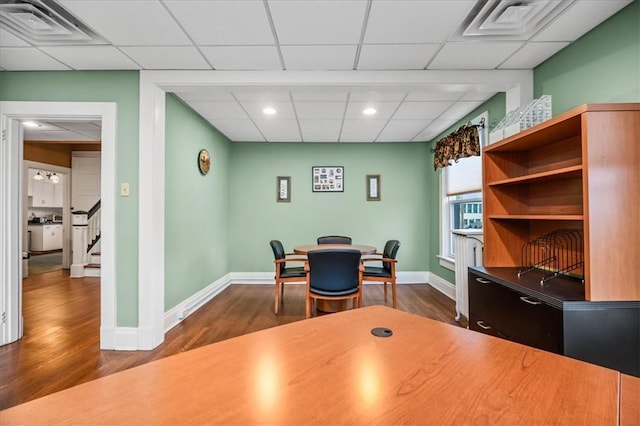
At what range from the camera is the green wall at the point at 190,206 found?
3182 mm

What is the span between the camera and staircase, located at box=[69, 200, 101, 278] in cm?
573

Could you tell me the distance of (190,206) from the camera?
365 centimetres

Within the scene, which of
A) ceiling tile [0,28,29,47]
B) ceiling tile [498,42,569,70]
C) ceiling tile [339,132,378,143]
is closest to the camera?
ceiling tile [0,28,29,47]

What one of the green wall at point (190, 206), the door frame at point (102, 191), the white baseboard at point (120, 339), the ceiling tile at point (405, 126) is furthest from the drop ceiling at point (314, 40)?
the white baseboard at point (120, 339)

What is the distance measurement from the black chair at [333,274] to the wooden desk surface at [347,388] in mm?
2074

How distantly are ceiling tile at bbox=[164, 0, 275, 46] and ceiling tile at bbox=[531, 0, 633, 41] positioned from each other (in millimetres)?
1964

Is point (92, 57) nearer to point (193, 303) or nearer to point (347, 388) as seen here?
point (193, 303)

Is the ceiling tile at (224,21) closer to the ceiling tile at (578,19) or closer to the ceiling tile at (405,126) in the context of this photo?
the ceiling tile at (578,19)

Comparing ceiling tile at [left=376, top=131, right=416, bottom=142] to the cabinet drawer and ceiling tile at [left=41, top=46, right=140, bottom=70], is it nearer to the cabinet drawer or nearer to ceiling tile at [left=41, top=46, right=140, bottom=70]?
the cabinet drawer

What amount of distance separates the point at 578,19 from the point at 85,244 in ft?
25.4

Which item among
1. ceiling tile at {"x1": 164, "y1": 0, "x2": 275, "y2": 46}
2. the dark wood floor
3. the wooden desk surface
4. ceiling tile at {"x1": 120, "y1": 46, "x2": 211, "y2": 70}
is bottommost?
the dark wood floor

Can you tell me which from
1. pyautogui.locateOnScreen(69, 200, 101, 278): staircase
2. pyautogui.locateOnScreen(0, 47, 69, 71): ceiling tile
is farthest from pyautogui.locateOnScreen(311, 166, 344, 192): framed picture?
pyautogui.locateOnScreen(69, 200, 101, 278): staircase

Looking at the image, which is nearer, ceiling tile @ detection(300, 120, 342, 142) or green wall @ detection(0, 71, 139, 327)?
green wall @ detection(0, 71, 139, 327)

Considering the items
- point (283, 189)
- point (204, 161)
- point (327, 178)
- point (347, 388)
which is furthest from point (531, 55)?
point (283, 189)
